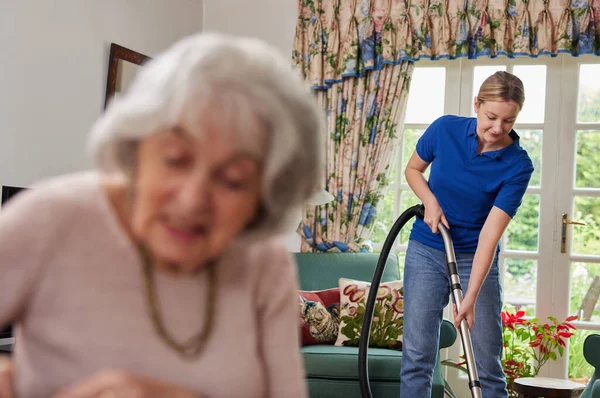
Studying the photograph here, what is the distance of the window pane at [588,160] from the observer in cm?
484

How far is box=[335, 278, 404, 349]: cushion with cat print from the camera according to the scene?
13.9ft

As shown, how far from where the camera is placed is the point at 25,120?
387 centimetres

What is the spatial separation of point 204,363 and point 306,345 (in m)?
3.63

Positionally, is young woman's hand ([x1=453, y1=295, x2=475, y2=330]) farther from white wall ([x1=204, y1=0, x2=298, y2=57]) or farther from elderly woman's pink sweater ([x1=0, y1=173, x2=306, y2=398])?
white wall ([x1=204, y1=0, x2=298, y2=57])

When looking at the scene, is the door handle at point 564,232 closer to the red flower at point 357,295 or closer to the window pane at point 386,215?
the window pane at point 386,215

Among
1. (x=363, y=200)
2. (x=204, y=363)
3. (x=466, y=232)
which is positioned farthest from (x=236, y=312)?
(x=363, y=200)

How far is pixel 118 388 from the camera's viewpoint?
63 cm

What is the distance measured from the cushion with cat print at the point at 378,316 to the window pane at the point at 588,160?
4.56 feet

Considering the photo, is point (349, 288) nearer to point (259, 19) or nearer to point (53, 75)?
point (53, 75)

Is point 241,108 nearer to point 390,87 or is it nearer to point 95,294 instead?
point 95,294

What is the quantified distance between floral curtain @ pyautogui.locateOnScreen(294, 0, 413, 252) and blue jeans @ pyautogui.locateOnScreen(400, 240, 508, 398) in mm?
1811

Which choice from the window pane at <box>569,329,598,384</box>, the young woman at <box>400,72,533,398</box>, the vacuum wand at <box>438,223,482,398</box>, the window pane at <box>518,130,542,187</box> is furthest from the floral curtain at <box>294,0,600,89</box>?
the vacuum wand at <box>438,223,482,398</box>

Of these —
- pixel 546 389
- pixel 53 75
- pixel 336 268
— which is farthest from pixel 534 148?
pixel 53 75

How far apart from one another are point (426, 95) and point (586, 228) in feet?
4.25
